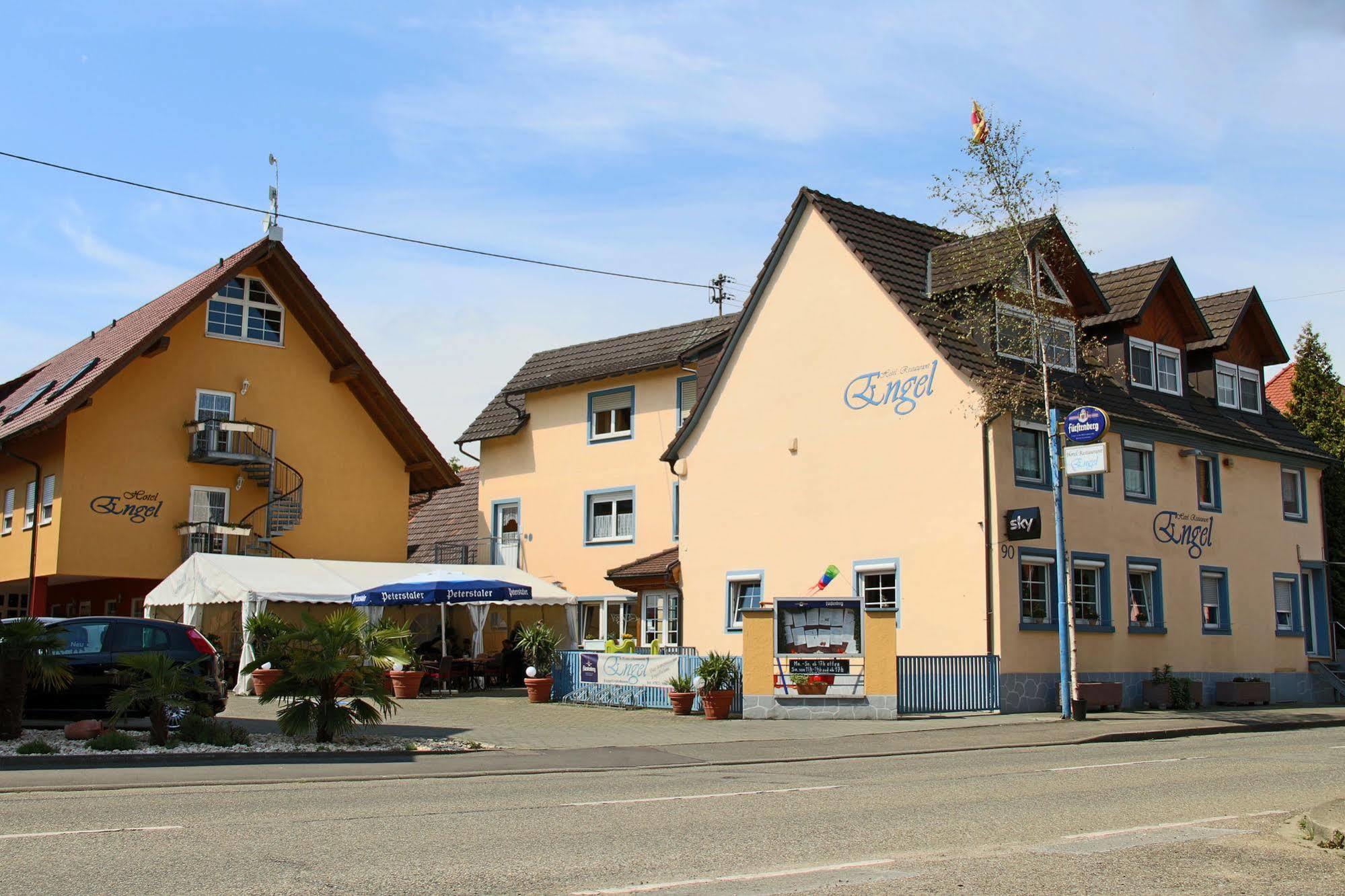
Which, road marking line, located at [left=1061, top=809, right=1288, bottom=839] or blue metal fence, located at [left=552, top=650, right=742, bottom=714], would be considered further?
blue metal fence, located at [left=552, top=650, right=742, bottom=714]

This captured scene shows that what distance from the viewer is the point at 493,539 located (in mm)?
40562

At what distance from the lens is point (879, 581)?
26.5 meters

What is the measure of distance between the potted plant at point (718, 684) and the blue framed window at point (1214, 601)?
12.1 m

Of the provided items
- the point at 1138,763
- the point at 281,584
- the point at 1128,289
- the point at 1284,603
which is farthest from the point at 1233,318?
the point at 281,584

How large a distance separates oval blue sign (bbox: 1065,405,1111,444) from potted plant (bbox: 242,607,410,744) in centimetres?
1187

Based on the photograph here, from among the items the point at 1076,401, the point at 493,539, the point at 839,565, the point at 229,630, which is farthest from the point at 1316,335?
the point at 229,630

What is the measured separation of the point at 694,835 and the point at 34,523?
2965 cm

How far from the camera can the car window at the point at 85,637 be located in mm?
17000

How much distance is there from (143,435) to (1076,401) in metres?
23.3

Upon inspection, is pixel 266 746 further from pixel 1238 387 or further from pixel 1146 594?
pixel 1238 387

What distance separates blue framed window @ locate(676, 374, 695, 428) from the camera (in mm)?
35812

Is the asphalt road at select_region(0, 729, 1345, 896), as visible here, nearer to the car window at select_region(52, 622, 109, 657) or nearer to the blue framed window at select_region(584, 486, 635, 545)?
the car window at select_region(52, 622, 109, 657)

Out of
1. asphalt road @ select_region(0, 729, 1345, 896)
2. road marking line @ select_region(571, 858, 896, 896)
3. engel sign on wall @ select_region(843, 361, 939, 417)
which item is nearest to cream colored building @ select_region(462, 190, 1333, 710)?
engel sign on wall @ select_region(843, 361, 939, 417)

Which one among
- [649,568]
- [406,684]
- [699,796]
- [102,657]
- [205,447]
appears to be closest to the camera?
[699,796]
